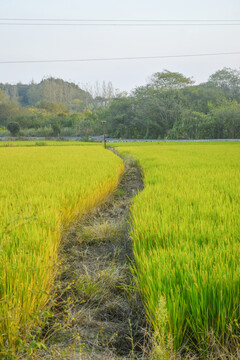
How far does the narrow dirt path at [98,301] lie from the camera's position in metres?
1.04

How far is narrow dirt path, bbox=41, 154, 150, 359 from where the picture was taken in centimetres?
104

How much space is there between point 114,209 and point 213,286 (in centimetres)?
234

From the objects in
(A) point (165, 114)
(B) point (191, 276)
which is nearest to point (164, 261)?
(B) point (191, 276)

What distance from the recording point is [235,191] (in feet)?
9.18

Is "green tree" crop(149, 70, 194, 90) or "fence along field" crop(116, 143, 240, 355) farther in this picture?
"green tree" crop(149, 70, 194, 90)

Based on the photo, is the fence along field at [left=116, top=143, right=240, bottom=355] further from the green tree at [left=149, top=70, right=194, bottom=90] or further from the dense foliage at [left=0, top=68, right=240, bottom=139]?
the green tree at [left=149, top=70, right=194, bottom=90]

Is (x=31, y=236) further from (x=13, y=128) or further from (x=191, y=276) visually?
(x=13, y=128)

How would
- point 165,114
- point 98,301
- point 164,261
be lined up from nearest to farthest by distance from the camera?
point 164,261 → point 98,301 → point 165,114

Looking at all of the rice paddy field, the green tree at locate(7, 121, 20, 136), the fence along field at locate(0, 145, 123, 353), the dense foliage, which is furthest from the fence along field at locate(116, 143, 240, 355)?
the green tree at locate(7, 121, 20, 136)

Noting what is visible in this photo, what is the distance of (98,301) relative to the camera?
1.47m

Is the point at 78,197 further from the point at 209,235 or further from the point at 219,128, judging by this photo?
the point at 219,128

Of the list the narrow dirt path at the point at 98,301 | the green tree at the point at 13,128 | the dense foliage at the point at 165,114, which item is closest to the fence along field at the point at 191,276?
the narrow dirt path at the point at 98,301

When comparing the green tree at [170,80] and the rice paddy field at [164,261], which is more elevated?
the green tree at [170,80]

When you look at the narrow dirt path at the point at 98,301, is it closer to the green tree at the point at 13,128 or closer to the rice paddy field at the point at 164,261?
the rice paddy field at the point at 164,261
